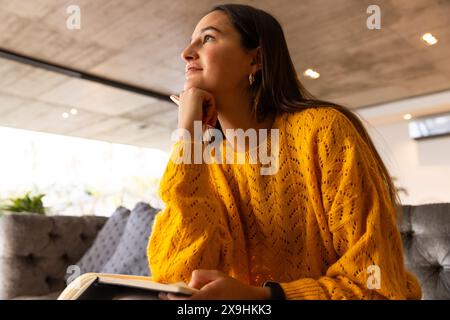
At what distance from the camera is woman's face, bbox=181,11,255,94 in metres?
1.11

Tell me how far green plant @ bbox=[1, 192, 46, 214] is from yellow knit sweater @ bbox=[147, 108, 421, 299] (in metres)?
2.77

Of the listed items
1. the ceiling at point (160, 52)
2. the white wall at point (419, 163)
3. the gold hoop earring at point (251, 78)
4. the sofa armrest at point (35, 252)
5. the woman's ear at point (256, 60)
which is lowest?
the sofa armrest at point (35, 252)

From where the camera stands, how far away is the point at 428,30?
15.4ft

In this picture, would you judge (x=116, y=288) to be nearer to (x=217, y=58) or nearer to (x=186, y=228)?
(x=186, y=228)

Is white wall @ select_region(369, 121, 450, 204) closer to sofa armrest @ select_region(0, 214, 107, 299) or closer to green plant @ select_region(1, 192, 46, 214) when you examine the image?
green plant @ select_region(1, 192, 46, 214)

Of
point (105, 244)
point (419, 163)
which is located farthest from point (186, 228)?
point (419, 163)

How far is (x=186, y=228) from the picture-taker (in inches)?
38.7

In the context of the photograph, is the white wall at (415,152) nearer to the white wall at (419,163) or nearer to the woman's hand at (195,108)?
the white wall at (419,163)

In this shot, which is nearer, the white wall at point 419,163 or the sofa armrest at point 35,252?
the sofa armrest at point 35,252

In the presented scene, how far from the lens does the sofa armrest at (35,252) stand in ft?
6.66

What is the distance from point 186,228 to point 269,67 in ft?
1.38

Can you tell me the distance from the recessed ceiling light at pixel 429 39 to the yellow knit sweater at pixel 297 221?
4.39 m

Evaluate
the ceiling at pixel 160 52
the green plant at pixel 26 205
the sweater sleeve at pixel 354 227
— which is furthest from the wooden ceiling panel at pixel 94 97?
the sweater sleeve at pixel 354 227

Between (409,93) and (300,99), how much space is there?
6.27 m
